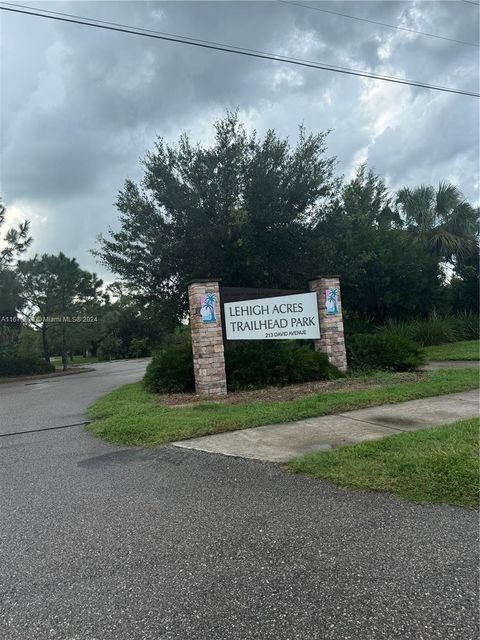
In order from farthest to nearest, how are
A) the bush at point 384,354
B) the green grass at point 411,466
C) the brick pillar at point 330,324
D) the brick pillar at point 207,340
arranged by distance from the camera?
the bush at point 384,354
the brick pillar at point 330,324
the brick pillar at point 207,340
the green grass at point 411,466

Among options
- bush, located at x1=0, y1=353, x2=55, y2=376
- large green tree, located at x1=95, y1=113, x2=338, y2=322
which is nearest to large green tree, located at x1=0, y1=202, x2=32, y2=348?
bush, located at x1=0, y1=353, x2=55, y2=376

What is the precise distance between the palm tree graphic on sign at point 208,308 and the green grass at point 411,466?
5.24 m

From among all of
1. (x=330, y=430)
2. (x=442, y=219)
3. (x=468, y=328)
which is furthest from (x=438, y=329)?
(x=330, y=430)

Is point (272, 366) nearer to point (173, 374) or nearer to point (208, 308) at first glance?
point (208, 308)

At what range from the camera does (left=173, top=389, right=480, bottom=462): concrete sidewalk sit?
16.8 feet

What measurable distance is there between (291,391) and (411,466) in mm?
5119

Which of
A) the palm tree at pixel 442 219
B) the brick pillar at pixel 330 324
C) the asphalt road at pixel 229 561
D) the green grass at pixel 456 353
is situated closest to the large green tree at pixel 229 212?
the brick pillar at pixel 330 324

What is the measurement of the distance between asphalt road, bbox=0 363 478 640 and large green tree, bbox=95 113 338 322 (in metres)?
8.29

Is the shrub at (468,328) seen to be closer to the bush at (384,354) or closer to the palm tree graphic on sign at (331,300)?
the bush at (384,354)

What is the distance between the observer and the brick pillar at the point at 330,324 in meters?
11.0

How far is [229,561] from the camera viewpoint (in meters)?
2.77

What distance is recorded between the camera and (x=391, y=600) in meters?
2.32

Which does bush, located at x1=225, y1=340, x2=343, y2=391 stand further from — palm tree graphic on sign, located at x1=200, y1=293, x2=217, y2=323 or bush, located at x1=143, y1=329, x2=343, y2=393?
palm tree graphic on sign, located at x1=200, y1=293, x2=217, y2=323

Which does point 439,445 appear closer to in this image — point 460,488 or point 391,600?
point 460,488
